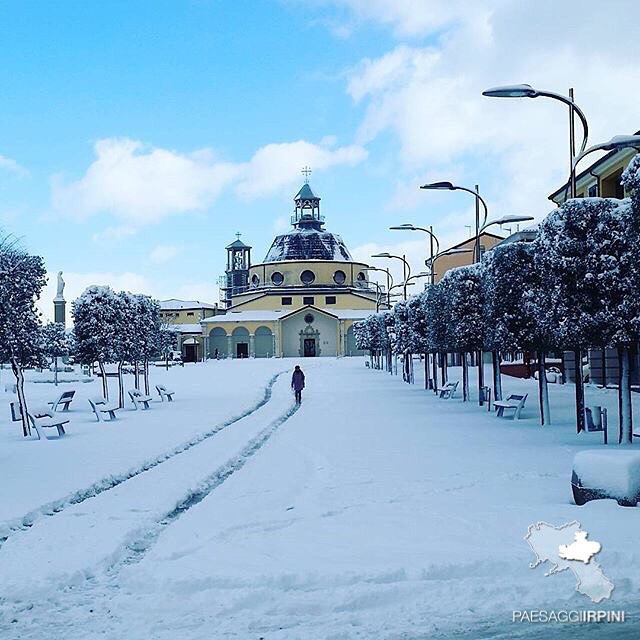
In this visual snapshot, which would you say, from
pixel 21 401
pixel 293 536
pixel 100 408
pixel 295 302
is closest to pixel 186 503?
pixel 293 536

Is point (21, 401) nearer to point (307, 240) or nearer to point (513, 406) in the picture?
point (513, 406)

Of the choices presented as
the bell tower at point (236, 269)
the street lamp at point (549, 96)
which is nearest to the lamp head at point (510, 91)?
the street lamp at point (549, 96)

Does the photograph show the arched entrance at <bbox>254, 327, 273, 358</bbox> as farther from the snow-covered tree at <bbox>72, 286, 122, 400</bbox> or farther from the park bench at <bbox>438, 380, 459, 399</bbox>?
the snow-covered tree at <bbox>72, 286, 122, 400</bbox>

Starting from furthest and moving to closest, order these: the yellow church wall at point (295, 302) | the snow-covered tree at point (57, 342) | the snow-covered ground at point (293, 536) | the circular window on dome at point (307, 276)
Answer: the circular window on dome at point (307, 276) → the yellow church wall at point (295, 302) → the snow-covered tree at point (57, 342) → the snow-covered ground at point (293, 536)

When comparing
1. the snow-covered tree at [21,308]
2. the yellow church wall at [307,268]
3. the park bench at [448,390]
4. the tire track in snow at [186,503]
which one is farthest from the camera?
the yellow church wall at [307,268]

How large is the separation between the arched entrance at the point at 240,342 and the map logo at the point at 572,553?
94.4 meters

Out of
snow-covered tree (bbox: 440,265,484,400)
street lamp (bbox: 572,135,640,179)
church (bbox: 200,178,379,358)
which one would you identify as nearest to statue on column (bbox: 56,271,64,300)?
church (bbox: 200,178,379,358)

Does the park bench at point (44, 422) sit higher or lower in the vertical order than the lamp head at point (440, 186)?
lower

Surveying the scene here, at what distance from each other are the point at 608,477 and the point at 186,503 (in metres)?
5.28

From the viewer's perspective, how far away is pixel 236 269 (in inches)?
5059

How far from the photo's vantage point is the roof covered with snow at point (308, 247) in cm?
11238

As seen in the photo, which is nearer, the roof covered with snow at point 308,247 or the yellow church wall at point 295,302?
the yellow church wall at point 295,302

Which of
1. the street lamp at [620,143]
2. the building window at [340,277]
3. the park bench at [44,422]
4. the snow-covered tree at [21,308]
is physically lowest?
the park bench at [44,422]

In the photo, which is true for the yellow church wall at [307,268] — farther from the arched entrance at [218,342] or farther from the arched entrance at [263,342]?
the arched entrance at [218,342]
